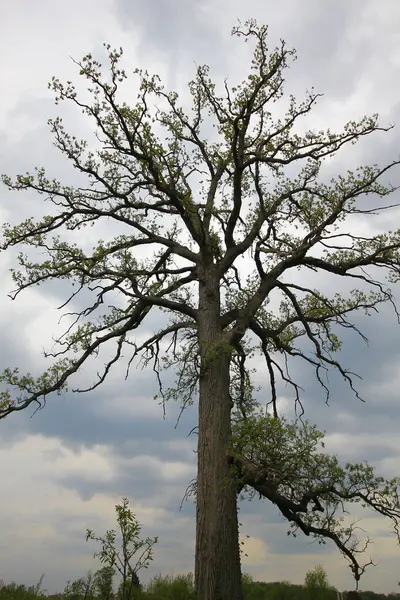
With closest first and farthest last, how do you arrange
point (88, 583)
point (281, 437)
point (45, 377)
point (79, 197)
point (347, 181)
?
point (281, 437), point (88, 583), point (45, 377), point (347, 181), point (79, 197)

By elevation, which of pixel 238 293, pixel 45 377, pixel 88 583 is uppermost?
pixel 238 293

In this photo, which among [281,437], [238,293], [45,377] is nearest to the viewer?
[281,437]

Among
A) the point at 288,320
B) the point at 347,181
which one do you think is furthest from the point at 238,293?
the point at 347,181

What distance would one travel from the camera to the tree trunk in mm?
10914

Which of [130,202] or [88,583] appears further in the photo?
[130,202]

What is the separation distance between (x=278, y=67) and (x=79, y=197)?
5.98 metres

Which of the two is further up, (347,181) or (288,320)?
(347,181)

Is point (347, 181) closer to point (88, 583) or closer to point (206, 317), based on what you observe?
point (206, 317)

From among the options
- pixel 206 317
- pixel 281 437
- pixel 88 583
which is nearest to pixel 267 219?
pixel 206 317

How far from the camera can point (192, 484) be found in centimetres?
1266

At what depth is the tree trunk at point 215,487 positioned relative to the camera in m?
10.9

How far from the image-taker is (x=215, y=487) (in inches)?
455

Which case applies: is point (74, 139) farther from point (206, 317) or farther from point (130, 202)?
point (206, 317)

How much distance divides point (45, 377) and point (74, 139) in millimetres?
6169
